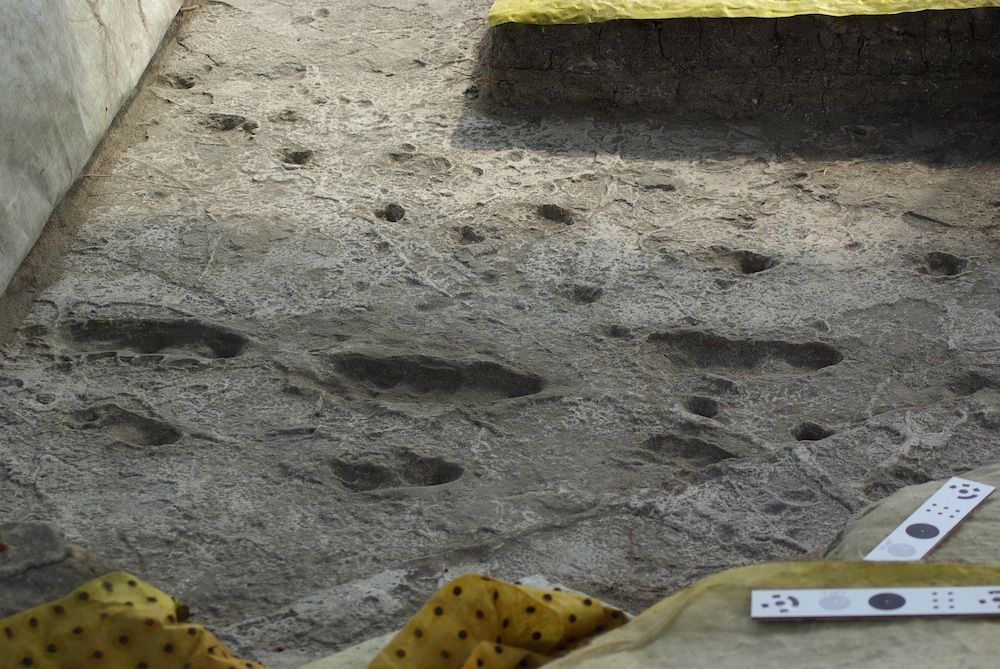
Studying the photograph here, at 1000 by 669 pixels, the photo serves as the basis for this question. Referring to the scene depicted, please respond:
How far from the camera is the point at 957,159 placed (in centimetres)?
389

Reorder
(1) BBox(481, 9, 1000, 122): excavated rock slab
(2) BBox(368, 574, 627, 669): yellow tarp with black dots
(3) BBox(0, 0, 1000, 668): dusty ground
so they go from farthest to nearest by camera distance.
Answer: (1) BBox(481, 9, 1000, 122): excavated rock slab < (3) BBox(0, 0, 1000, 668): dusty ground < (2) BBox(368, 574, 627, 669): yellow tarp with black dots

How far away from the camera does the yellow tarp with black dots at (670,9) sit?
13.3ft

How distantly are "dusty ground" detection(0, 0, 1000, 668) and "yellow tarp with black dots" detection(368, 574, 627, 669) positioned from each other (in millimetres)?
454

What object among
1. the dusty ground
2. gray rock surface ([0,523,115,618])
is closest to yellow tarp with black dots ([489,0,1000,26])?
the dusty ground

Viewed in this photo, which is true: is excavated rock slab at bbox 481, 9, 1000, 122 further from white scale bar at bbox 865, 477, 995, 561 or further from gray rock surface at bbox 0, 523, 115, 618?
gray rock surface at bbox 0, 523, 115, 618

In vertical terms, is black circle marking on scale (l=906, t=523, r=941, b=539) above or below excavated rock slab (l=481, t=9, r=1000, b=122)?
below

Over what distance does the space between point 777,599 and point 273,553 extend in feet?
3.63

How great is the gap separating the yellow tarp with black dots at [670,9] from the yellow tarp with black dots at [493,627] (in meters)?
2.68

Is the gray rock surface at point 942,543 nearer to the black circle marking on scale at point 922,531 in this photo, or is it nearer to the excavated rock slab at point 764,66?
the black circle marking on scale at point 922,531

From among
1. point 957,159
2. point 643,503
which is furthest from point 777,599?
point 957,159

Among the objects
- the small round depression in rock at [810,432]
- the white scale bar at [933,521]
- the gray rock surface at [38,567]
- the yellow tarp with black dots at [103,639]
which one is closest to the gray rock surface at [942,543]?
the white scale bar at [933,521]

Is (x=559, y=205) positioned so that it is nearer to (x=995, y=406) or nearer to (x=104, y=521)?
(x=995, y=406)

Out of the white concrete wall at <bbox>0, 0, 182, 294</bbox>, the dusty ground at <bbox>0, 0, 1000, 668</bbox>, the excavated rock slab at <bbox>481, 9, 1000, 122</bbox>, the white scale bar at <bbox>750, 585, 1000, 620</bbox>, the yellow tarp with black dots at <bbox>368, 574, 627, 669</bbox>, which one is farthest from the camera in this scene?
the excavated rock slab at <bbox>481, 9, 1000, 122</bbox>

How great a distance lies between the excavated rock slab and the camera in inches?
159
